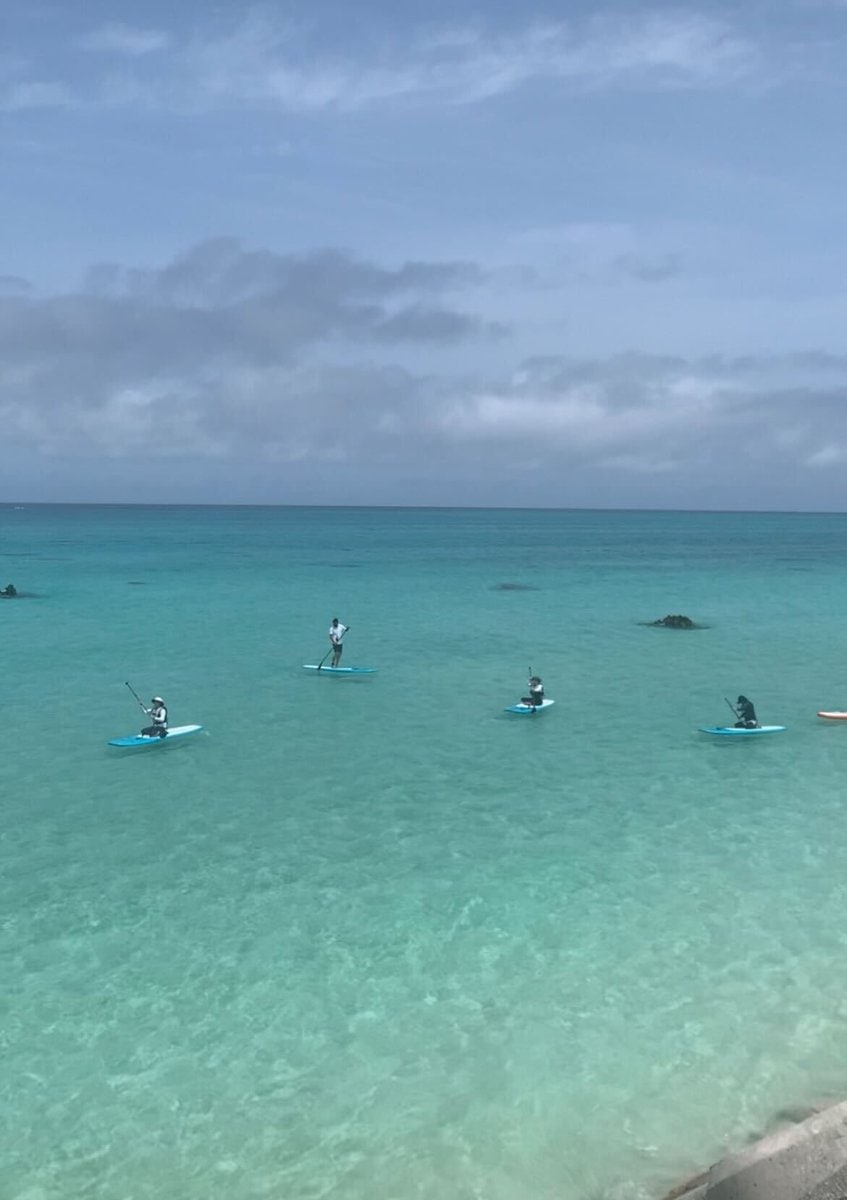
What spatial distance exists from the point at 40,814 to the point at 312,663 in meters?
21.3

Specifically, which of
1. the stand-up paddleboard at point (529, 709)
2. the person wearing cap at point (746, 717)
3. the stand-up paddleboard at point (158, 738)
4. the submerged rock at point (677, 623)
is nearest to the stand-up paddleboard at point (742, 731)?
the person wearing cap at point (746, 717)

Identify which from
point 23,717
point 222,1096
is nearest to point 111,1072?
point 222,1096

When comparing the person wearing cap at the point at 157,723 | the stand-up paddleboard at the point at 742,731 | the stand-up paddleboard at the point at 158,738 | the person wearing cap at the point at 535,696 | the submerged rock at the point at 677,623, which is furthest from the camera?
the submerged rock at the point at 677,623

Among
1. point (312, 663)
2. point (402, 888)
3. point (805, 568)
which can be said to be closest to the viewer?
point (402, 888)

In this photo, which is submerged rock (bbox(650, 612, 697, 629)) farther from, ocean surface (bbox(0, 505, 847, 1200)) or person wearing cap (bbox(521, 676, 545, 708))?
person wearing cap (bbox(521, 676, 545, 708))

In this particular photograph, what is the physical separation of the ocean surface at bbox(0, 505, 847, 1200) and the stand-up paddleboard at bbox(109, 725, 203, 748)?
1.29ft

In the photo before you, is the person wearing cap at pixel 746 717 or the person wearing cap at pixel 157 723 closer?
Answer: the person wearing cap at pixel 157 723

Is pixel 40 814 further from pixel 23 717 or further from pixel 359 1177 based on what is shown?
pixel 359 1177

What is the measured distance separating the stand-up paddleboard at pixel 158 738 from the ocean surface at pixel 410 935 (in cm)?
39

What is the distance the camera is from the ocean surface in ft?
38.4

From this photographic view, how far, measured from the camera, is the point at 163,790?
25.1m

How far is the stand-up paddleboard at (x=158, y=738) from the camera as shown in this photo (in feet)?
94.4

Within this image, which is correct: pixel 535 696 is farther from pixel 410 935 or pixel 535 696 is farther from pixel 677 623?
pixel 677 623

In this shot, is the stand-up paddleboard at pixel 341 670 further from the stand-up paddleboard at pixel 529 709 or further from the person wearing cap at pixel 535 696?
the person wearing cap at pixel 535 696
